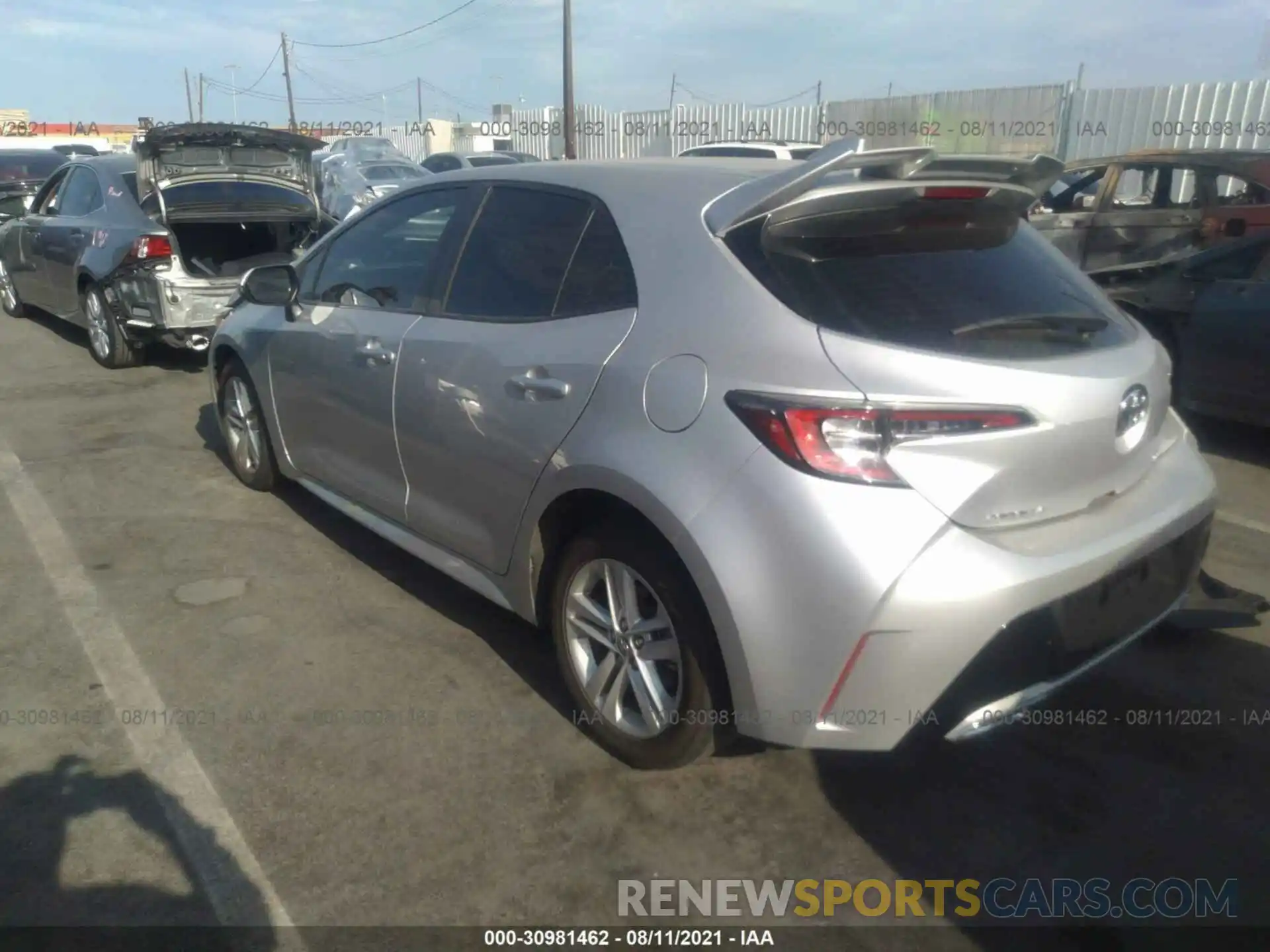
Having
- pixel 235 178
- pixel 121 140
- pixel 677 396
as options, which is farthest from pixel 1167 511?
pixel 121 140

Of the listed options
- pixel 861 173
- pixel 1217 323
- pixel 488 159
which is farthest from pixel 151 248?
pixel 488 159

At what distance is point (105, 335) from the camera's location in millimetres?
8406

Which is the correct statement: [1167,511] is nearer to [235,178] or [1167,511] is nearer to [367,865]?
[367,865]

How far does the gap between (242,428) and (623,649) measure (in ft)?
10.4

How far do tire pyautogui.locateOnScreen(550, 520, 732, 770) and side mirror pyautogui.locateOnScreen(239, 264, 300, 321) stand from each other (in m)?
2.11

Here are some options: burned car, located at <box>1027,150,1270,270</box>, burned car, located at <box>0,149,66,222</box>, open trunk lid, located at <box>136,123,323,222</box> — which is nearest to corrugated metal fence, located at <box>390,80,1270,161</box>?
burned car, located at <box>1027,150,1270,270</box>

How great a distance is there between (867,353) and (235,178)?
7.24 metres

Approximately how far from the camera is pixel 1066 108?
18.7 metres

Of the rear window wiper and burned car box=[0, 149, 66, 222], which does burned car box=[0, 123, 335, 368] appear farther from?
the rear window wiper

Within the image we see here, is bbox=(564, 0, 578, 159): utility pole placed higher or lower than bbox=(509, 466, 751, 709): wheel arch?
higher

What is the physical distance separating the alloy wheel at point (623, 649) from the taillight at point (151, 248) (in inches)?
233

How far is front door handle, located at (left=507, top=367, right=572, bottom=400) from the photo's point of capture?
303cm

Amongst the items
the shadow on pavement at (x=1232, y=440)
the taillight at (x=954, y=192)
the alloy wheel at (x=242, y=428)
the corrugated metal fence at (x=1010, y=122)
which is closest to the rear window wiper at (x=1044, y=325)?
the taillight at (x=954, y=192)

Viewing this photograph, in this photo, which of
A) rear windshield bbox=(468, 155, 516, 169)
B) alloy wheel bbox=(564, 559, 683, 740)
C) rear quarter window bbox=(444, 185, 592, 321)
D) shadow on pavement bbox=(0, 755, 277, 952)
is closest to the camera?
shadow on pavement bbox=(0, 755, 277, 952)
